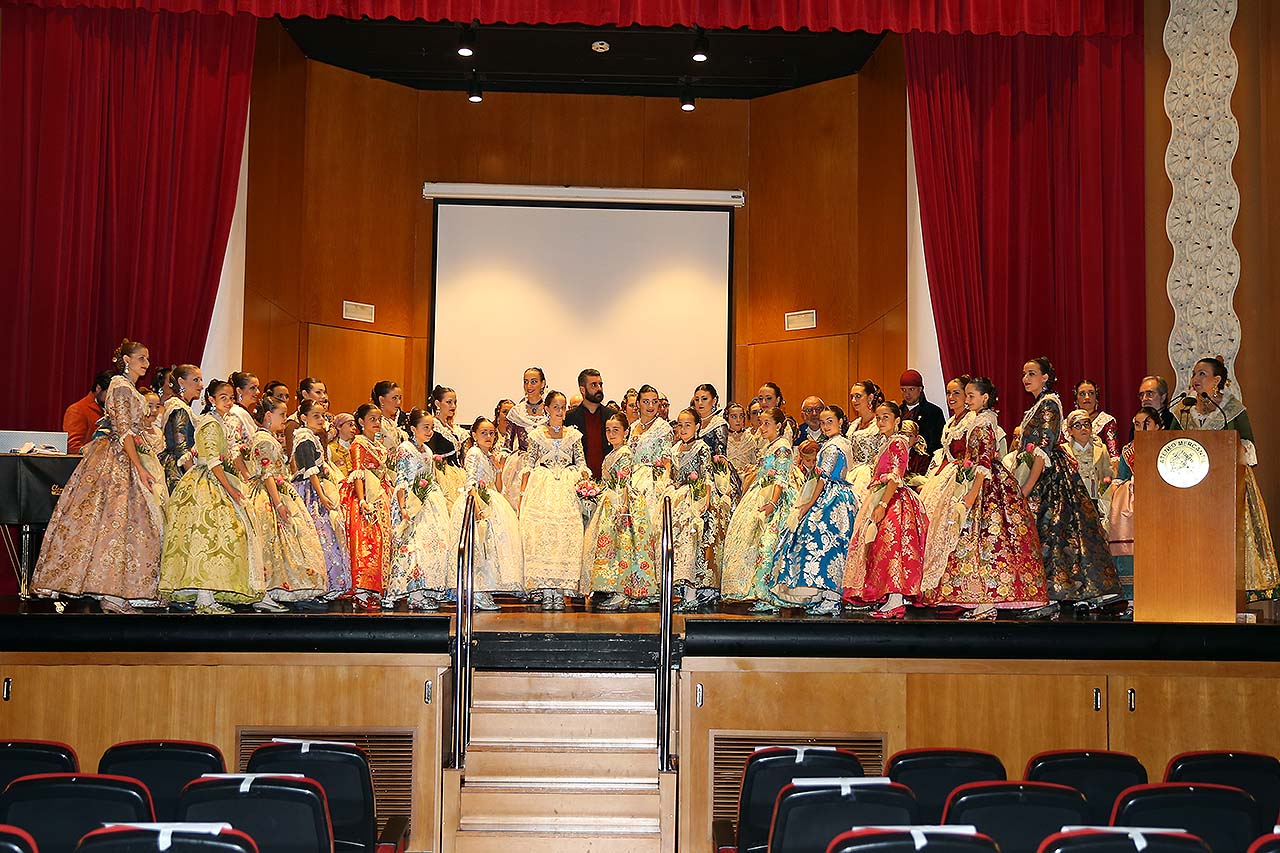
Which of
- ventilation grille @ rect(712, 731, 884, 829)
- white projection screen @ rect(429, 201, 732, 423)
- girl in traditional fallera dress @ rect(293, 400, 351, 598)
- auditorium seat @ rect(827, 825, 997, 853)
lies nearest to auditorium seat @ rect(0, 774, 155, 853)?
auditorium seat @ rect(827, 825, 997, 853)

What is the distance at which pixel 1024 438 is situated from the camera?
7320 millimetres

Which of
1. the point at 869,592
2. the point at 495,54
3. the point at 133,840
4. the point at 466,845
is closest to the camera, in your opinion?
the point at 133,840

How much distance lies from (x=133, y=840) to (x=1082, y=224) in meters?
8.57

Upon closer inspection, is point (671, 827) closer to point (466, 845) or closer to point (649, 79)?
point (466, 845)

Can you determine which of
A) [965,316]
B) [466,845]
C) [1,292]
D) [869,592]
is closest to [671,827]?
[466,845]

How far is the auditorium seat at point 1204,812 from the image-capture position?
137 inches

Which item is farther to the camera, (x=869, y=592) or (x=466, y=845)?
(x=869, y=592)

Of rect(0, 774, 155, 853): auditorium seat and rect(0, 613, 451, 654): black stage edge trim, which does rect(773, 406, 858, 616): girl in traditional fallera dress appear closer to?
rect(0, 613, 451, 654): black stage edge trim

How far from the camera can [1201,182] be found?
9195mm

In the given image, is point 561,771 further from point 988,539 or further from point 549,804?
point 988,539

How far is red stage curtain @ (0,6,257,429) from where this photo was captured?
30.5ft

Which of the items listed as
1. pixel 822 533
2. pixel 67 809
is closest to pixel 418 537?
pixel 822 533

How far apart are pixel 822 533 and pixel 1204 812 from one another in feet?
12.5

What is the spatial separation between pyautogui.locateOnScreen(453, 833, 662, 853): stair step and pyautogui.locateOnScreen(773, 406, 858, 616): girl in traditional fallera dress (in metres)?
1.92
